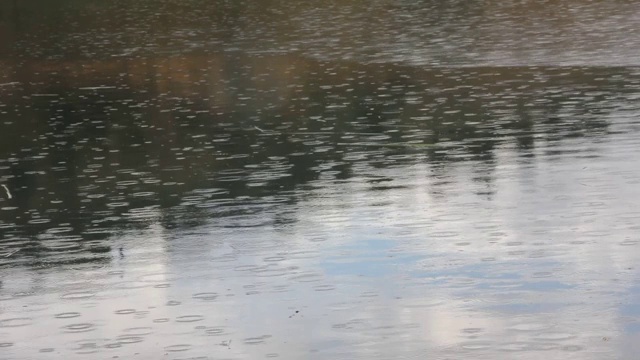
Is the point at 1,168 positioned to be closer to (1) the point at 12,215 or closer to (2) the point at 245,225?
(1) the point at 12,215

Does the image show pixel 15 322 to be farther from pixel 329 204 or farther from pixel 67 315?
pixel 329 204

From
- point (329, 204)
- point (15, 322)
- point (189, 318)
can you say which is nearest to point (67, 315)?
point (15, 322)

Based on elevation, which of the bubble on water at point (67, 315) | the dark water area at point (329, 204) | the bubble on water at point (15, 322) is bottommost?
the dark water area at point (329, 204)

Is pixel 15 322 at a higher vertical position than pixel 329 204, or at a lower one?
higher

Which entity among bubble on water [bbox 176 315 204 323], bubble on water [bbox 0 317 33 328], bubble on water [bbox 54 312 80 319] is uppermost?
bubble on water [bbox 0 317 33 328]

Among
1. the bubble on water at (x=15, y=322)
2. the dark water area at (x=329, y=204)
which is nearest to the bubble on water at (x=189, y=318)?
the dark water area at (x=329, y=204)

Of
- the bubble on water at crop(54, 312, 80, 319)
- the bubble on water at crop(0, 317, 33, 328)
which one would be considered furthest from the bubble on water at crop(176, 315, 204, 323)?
the bubble on water at crop(0, 317, 33, 328)

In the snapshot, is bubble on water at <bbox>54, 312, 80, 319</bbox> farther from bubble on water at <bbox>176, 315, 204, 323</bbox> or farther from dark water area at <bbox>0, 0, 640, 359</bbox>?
bubble on water at <bbox>176, 315, 204, 323</bbox>

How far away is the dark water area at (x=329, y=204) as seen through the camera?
Result: 348 inches

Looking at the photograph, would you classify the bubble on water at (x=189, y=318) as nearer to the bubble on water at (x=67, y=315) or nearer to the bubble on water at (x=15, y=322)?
the bubble on water at (x=67, y=315)

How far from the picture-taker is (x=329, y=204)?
12625 mm

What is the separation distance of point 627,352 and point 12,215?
267 inches

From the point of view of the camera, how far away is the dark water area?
8.85 metres

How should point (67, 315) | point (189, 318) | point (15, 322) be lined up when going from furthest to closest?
point (67, 315)
point (15, 322)
point (189, 318)
